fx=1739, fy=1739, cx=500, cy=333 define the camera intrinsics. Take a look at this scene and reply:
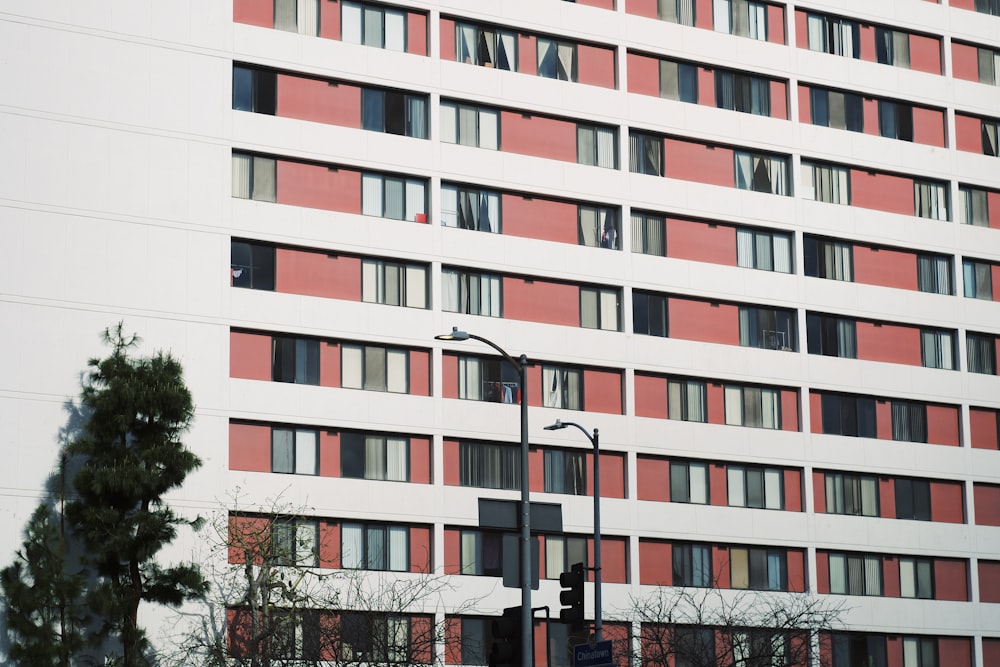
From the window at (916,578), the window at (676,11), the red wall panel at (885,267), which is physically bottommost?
the window at (916,578)

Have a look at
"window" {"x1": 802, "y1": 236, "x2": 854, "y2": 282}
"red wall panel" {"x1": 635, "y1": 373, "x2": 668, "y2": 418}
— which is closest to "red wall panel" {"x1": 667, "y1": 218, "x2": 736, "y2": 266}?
"window" {"x1": 802, "y1": 236, "x2": 854, "y2": 282}

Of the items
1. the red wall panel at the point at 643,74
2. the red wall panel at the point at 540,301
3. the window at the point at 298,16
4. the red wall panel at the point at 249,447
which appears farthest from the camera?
the red wall panel at the point at 643,74

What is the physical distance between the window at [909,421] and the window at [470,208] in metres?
17.6

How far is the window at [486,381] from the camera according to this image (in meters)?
57.2

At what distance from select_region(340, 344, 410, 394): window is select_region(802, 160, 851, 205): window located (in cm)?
1785

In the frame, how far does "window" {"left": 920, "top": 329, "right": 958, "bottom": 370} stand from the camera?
6631 cm

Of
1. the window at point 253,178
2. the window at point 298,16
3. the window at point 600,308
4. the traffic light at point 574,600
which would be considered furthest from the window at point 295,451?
the traffic light at point 574,600

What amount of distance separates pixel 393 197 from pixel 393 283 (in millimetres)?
2904

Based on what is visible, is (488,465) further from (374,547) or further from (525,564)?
(525,564)

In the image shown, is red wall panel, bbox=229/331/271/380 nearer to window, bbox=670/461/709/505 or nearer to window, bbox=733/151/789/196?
window, bbox=670/461/709/505

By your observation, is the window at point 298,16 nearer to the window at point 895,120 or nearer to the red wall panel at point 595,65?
the red wall panel at point 595,65

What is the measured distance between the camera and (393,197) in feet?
187

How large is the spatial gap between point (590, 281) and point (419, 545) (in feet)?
36.3

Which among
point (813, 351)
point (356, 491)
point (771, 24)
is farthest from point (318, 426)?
point (771, 24)
